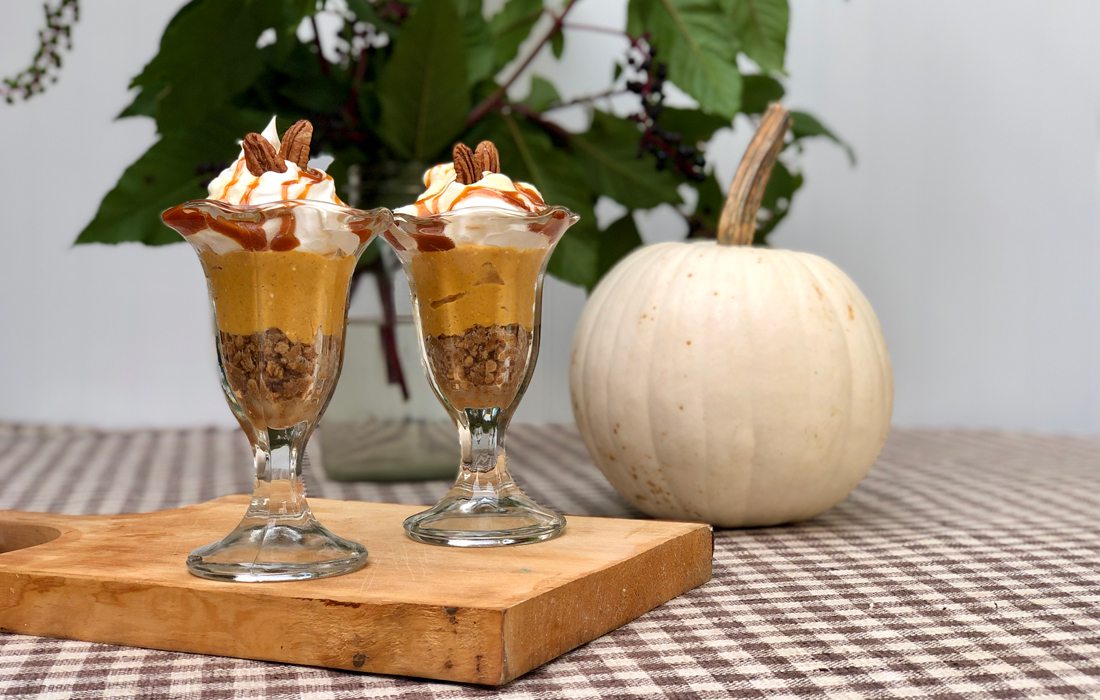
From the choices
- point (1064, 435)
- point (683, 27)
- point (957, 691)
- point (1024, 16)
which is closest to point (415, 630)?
point (957, 691)

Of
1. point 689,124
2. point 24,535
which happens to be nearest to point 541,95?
point 689,124

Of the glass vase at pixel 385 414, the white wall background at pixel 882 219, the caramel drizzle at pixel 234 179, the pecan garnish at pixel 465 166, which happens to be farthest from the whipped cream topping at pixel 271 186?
the white wall background at pixel 882 219

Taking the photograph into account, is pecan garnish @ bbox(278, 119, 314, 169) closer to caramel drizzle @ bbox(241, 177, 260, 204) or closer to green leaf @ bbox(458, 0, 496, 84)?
caramel drizzle @ bbox(241, 177, 260, 204)

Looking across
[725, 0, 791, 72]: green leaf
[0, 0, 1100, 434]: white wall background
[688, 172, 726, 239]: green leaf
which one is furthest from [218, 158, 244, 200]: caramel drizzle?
[0, 0, 1100, 434]: white wall background

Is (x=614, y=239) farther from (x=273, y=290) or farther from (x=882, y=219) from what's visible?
(x=273, y=290)

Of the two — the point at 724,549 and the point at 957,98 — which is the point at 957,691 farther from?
the point at 957,98

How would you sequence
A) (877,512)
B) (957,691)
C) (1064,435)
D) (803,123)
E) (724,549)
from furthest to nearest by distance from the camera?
(1064,435) < (803,123) < (877,512) < (724,549) < (957,691)

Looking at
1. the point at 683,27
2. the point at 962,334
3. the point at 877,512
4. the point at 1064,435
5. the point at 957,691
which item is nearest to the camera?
the point at 957,691
